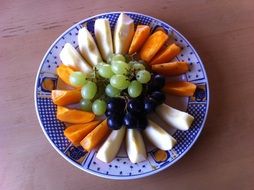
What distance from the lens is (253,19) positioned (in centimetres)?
107

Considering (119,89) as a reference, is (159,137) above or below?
below

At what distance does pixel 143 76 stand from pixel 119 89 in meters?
0.07

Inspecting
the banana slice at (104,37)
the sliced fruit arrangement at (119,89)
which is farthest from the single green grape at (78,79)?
the banana slice at (104,37)

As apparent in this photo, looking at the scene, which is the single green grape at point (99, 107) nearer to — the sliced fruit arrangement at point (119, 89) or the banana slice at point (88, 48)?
the sliced fruit arrangement at point (119, 89)

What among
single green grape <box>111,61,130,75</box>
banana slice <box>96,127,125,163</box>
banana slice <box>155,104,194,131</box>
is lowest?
banana slice <box>96,127,125,163</box>

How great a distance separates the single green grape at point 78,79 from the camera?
872 millimetres

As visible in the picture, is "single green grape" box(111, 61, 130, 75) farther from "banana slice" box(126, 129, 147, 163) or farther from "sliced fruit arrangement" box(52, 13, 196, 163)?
"banana slice" box(126, 129, 147, 163)

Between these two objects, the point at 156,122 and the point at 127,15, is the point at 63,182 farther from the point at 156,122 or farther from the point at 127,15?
the point at 127,15

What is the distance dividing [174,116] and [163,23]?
0.93ft

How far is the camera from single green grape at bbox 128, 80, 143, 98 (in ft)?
2.76

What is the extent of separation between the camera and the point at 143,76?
842 mm

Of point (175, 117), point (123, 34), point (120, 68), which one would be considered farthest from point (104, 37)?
point (175, 117)

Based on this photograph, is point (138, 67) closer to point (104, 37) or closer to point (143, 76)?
point (143, 76)

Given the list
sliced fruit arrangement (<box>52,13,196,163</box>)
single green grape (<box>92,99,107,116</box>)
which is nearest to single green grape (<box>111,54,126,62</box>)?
sliced fruit arrangement (<box>52,13,196,163</box>)
